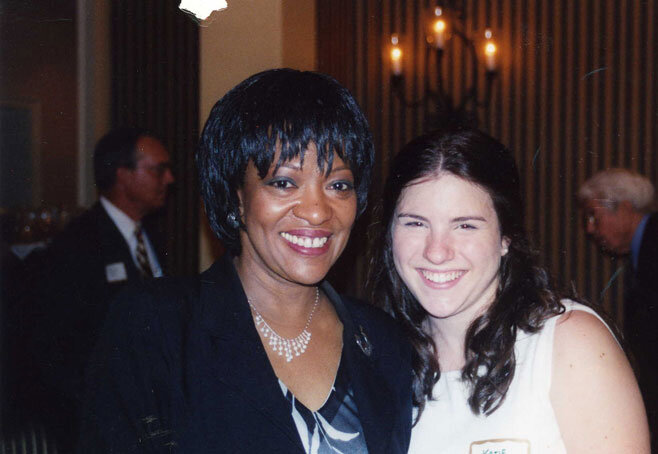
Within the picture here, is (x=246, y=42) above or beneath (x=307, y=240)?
above

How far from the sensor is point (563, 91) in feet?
15.5

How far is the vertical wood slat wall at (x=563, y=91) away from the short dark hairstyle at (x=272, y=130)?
110 inches

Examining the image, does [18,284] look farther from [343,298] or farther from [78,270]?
[343,298]

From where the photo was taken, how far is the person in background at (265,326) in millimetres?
1424

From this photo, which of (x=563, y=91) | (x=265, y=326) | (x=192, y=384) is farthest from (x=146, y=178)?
(x=563, y=91)

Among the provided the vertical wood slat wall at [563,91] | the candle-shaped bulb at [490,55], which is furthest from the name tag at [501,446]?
the candle-shaped bulb at [490,55]

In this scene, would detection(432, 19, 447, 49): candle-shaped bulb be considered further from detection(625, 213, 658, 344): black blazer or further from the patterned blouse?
the patterned blouse

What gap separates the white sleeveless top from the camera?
164 cm

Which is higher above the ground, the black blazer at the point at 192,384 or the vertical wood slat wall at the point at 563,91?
the vertical wood slat wall at the point at 563,91

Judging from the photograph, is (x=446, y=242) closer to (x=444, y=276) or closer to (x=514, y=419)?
(x=444, y=276)

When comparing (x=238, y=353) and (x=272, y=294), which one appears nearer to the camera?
(x=238, y=353)

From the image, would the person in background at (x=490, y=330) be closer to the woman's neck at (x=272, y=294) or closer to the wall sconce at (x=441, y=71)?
the woman's neck at (x=272, y=294)

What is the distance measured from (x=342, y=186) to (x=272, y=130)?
0.81 ft

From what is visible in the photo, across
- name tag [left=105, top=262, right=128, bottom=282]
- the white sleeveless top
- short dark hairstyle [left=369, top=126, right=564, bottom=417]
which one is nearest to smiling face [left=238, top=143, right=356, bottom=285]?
short dark hairstyle [left=369, top=126, right=564, bottom=417]
